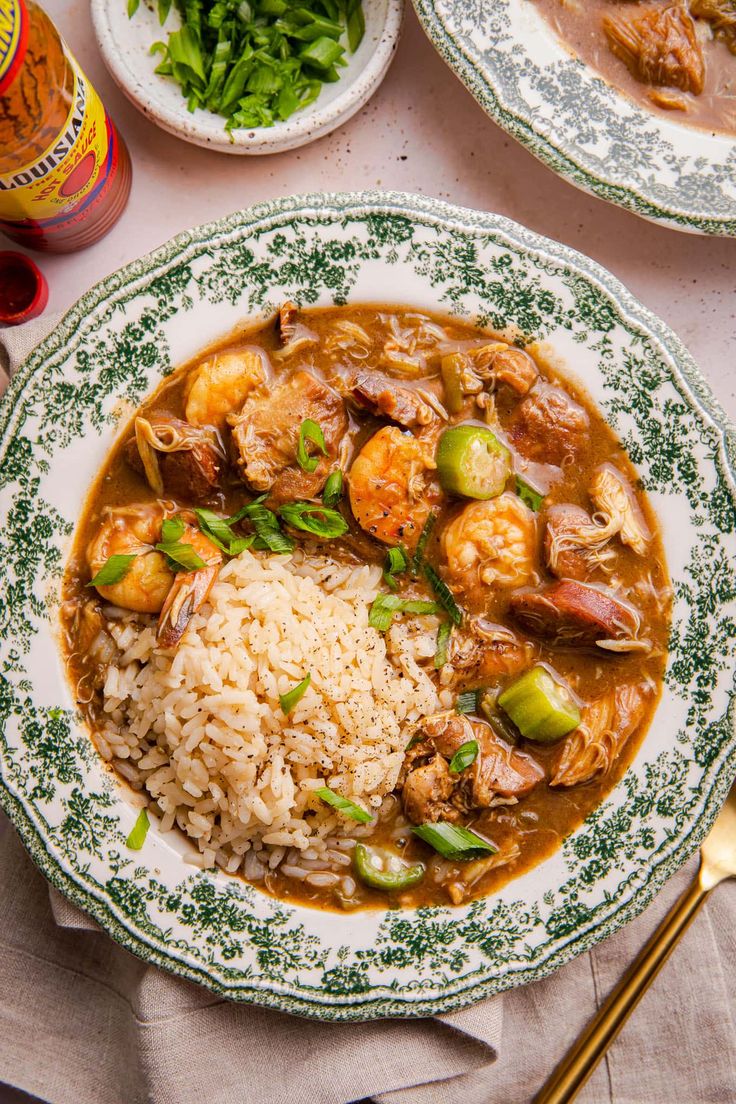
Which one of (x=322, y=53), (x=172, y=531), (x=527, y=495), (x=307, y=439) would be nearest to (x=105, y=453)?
(x=172, y=531)

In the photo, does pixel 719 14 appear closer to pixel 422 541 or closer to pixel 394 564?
pixel 422 541

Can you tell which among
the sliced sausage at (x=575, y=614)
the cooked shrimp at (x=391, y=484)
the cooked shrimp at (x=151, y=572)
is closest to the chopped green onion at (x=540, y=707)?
the sliced sausage at (x=575, y=614)

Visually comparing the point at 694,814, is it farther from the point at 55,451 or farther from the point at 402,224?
the point at 55,451

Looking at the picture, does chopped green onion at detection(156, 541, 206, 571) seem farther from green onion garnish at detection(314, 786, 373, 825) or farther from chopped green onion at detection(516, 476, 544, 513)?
chopped green onion at detection(516, 476, 544, 513)

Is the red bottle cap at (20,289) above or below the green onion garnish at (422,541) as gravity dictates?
above

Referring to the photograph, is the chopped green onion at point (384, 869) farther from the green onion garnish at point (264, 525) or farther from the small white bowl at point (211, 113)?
→ the small white bowl at point (211, 113)

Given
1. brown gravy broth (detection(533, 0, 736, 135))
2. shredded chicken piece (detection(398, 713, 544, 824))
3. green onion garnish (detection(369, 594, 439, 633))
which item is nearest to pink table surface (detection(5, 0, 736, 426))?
brown gravy broth (detection(533, 0, 736, 135))
